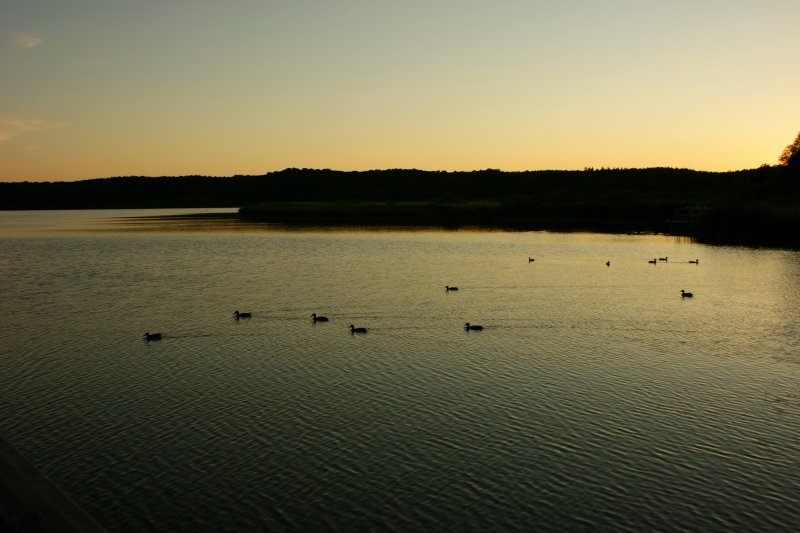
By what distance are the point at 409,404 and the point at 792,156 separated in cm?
12339

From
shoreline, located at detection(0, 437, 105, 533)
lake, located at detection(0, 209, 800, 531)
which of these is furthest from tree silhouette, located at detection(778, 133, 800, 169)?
shoreline, located at detection(0, 437, 105, 533)

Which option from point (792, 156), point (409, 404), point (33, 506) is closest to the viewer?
point (33, 506)

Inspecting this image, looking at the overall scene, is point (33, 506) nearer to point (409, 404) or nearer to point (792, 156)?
point (409, 404)

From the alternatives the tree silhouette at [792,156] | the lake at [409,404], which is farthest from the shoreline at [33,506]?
the tree silhouette at [792,156]

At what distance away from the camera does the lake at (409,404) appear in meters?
15.8

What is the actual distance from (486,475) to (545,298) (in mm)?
30714

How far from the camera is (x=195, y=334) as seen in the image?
114ft

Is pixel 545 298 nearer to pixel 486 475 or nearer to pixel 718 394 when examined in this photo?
pixel 718 394

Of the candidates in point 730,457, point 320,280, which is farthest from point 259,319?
point 730,457

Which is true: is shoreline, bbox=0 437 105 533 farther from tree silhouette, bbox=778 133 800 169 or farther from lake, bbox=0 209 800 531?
tree silhouette, bbox=778 133 800 169

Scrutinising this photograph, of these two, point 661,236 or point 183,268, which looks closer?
point 183,268

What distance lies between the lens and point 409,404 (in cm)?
2328

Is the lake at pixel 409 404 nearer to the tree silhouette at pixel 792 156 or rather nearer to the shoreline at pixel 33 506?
the shoreline at pixel 33 506

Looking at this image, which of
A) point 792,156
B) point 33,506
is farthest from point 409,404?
point 792,156
